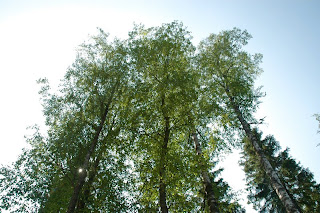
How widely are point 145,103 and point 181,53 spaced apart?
4798 millimetres

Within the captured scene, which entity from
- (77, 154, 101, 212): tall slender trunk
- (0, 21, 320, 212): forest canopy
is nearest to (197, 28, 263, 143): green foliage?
(0, 21, 320, 212): forest canopy

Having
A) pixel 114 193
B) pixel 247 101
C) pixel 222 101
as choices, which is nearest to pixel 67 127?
pixel 114 193

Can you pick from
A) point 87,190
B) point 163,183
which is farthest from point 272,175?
point 87,190

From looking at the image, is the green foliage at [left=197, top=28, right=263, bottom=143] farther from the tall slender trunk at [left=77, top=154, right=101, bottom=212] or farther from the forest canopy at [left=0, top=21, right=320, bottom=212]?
the tall slender trunk at [left=77, top=154, right=101, bottom=212]

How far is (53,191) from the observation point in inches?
430

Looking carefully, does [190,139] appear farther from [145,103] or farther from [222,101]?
[222,101]

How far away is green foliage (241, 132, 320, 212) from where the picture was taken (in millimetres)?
16562

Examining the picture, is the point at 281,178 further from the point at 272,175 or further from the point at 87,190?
the point at 87,190

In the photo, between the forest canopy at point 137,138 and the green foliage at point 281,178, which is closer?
the forest canopy at point 137,138

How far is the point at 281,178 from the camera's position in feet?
59.1

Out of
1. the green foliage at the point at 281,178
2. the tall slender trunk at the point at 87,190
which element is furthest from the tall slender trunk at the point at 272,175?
the tall slender trunk at the point at 87,190

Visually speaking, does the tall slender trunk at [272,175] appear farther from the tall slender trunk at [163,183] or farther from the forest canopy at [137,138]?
the tall slender trunk at [163,183]

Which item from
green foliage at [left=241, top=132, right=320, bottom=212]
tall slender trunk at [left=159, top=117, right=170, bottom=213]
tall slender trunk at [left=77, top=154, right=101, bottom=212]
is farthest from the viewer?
green foliage at [left=241, top=132, right=320, bottom=212]

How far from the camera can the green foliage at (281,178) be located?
1656cm
